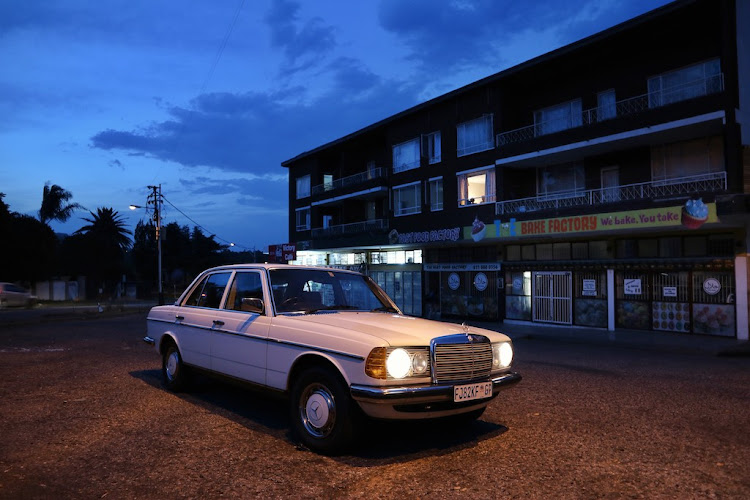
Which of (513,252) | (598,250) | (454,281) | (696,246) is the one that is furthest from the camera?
(454,281)

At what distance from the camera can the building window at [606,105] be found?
20.5 metres

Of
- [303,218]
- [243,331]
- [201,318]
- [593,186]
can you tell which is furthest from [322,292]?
[303,218]

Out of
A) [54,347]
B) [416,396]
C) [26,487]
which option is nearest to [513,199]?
[54,347]

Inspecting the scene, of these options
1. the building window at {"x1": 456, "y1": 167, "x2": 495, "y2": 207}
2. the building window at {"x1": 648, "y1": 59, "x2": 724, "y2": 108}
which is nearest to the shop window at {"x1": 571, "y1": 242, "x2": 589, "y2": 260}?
the building window at {"x1": 456, "y1": 167, "x2": 495, "y2": 207}

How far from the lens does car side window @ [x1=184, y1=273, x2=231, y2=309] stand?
659 centimetres

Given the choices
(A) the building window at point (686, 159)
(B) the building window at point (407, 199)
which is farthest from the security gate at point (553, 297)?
(B) the building window at point (407, 199)

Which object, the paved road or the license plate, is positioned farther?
the license plate

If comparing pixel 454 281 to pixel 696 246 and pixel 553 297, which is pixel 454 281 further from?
pixel 696 246

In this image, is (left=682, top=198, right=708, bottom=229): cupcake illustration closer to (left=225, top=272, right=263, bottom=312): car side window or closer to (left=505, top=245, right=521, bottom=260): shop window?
(left=505, top=245, right=521, bottom=260): shop window

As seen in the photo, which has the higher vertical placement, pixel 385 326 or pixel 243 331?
pixel 385 326

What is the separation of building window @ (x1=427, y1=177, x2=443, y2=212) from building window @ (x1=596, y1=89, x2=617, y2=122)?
829 centimetres

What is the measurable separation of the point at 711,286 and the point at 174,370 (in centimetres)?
1636

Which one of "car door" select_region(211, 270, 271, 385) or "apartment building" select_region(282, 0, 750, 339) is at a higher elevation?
"apartment building" select_region(282, 0, 750, 339)

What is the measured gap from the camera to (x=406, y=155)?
29.6 metres
